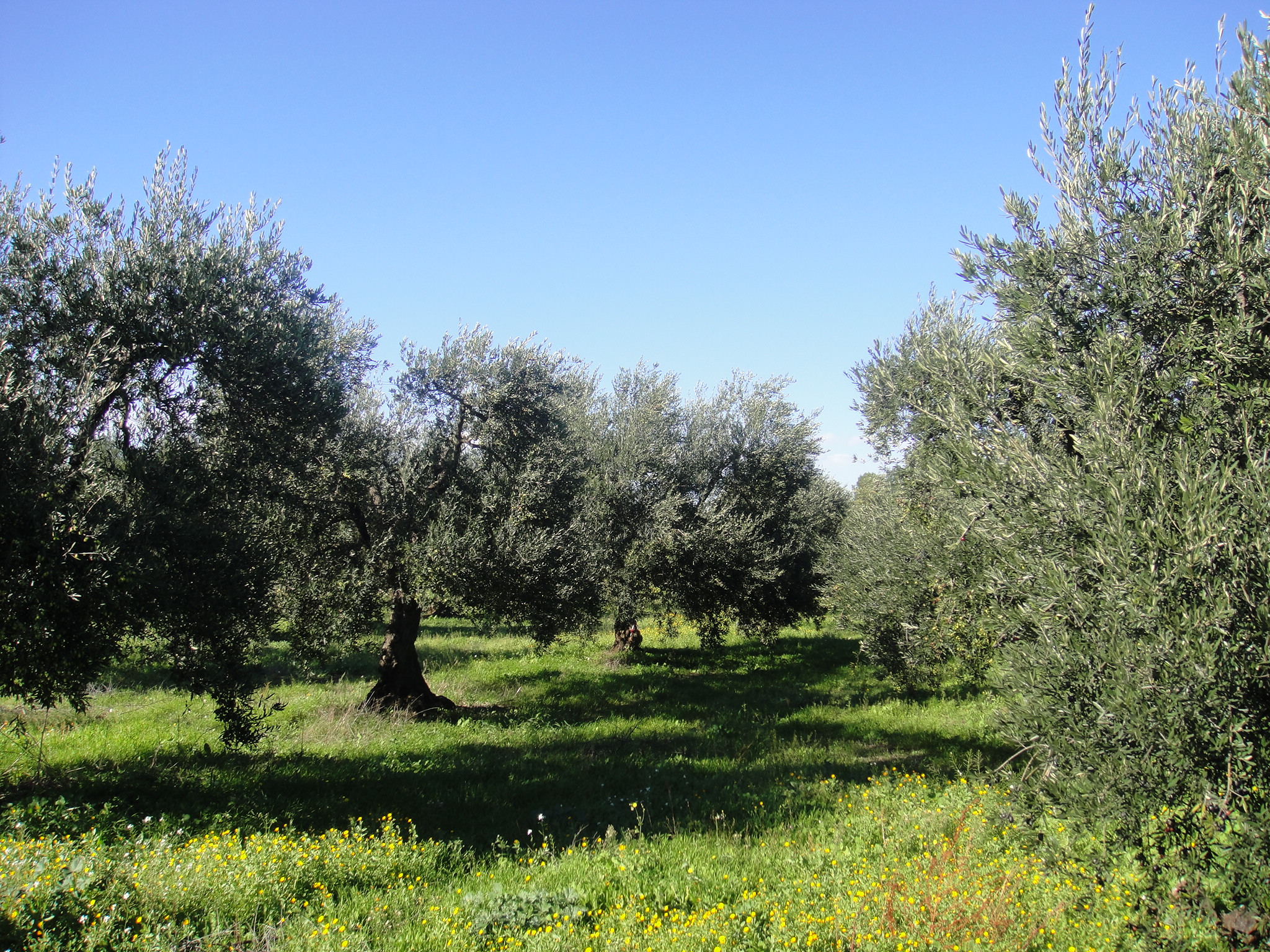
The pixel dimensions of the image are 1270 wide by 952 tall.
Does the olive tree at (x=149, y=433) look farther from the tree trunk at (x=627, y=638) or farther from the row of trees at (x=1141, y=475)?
the tree trunk at (x=627, y=638)

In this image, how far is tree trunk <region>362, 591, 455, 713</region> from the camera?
14.9 meters

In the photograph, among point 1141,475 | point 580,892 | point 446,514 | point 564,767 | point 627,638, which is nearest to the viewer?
point 1141,475

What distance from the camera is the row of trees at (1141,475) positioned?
4234mm

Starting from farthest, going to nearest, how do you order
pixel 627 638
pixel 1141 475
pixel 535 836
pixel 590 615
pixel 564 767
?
pixel 627 638 → pixel 590 615 → pixel 564 767 → pixel 535 836 → pixel 1141 475

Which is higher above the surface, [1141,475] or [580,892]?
[1141,475]

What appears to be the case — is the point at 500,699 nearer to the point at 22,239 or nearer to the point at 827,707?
the point at 827,707

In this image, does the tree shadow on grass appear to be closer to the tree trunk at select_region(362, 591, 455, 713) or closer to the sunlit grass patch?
the tree trunk at select_region(362, 591, 455, 713)

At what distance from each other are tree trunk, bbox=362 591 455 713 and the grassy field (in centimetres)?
69

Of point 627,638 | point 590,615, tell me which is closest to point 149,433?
point 590,615

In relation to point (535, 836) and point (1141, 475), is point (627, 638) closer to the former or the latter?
point (535, 836)

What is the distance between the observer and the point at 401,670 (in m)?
15.1

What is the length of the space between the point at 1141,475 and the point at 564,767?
32.4 feet

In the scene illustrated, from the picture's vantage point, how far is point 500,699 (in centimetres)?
1738

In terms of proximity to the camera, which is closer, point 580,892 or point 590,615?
point 580,892
